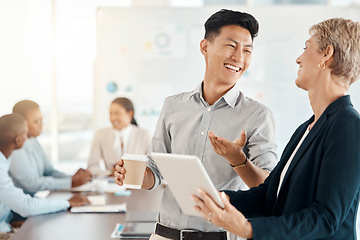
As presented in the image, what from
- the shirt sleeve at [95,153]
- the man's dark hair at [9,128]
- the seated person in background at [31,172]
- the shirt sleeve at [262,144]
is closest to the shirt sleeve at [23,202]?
the man's dark hair at [9,128]

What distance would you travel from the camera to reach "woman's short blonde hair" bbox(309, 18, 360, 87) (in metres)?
1.41

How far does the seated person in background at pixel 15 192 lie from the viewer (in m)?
2.82

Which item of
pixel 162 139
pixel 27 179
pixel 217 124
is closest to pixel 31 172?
pixel 27 179

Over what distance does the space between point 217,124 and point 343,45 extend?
69 centimetres

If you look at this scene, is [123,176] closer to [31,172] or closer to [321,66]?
[321,66]

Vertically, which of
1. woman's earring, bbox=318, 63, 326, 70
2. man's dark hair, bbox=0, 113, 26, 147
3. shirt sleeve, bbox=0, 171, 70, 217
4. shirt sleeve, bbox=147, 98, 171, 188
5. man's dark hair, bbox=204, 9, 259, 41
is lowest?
shirt sleeve, bbox=0, 171, 70, 217

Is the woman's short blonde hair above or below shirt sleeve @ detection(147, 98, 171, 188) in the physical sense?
above

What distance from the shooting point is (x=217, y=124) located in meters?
1.94

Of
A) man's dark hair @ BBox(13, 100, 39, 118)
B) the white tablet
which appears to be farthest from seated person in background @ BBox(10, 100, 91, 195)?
the white tablet

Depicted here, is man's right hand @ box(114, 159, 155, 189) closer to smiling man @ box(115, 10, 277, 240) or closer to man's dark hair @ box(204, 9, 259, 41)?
smiling man @ box(115, 10, 277, 240)

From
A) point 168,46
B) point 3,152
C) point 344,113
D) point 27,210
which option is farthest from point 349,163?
point 168,46

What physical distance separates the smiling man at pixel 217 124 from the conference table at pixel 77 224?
0.71 meters

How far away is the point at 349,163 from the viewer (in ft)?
4.23

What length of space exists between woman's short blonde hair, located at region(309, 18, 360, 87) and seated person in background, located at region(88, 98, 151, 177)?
9.70 ft
